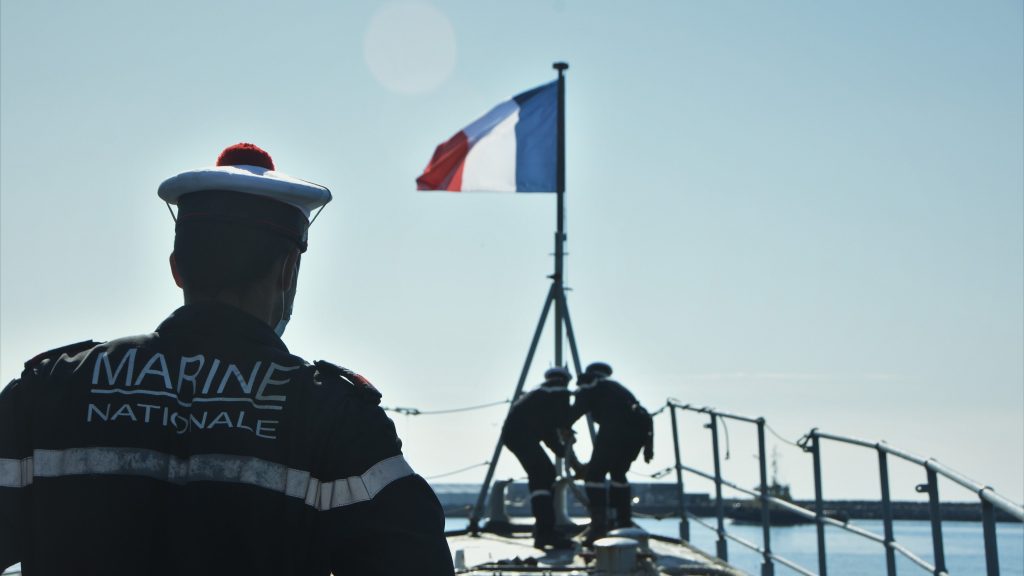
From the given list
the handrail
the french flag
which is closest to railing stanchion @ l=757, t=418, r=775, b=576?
the handrail

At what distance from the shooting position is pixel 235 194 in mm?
1923

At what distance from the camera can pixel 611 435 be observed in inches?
422

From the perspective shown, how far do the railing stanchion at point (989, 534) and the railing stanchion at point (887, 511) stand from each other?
1.15 m

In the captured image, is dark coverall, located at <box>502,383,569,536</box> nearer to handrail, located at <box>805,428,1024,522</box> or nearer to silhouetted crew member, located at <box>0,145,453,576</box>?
handrail, located at <box>805,428,1024,522</box>

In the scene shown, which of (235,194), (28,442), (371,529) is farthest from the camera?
(235,194)

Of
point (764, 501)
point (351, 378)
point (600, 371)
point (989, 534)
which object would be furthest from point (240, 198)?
point (600, 371)

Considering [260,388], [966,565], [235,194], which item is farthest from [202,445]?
[966,565]

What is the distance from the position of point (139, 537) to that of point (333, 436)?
0.32 m

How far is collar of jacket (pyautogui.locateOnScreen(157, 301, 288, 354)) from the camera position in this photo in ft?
6.02

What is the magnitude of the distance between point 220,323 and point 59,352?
27 centimetres

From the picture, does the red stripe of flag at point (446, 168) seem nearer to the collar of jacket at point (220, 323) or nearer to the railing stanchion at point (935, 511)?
the railing stanchion at point (935, 511)

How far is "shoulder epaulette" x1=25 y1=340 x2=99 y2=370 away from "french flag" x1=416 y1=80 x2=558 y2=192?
1316 centimetres

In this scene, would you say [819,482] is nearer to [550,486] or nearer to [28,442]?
[550,486]

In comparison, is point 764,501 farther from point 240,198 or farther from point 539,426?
point 240,198
